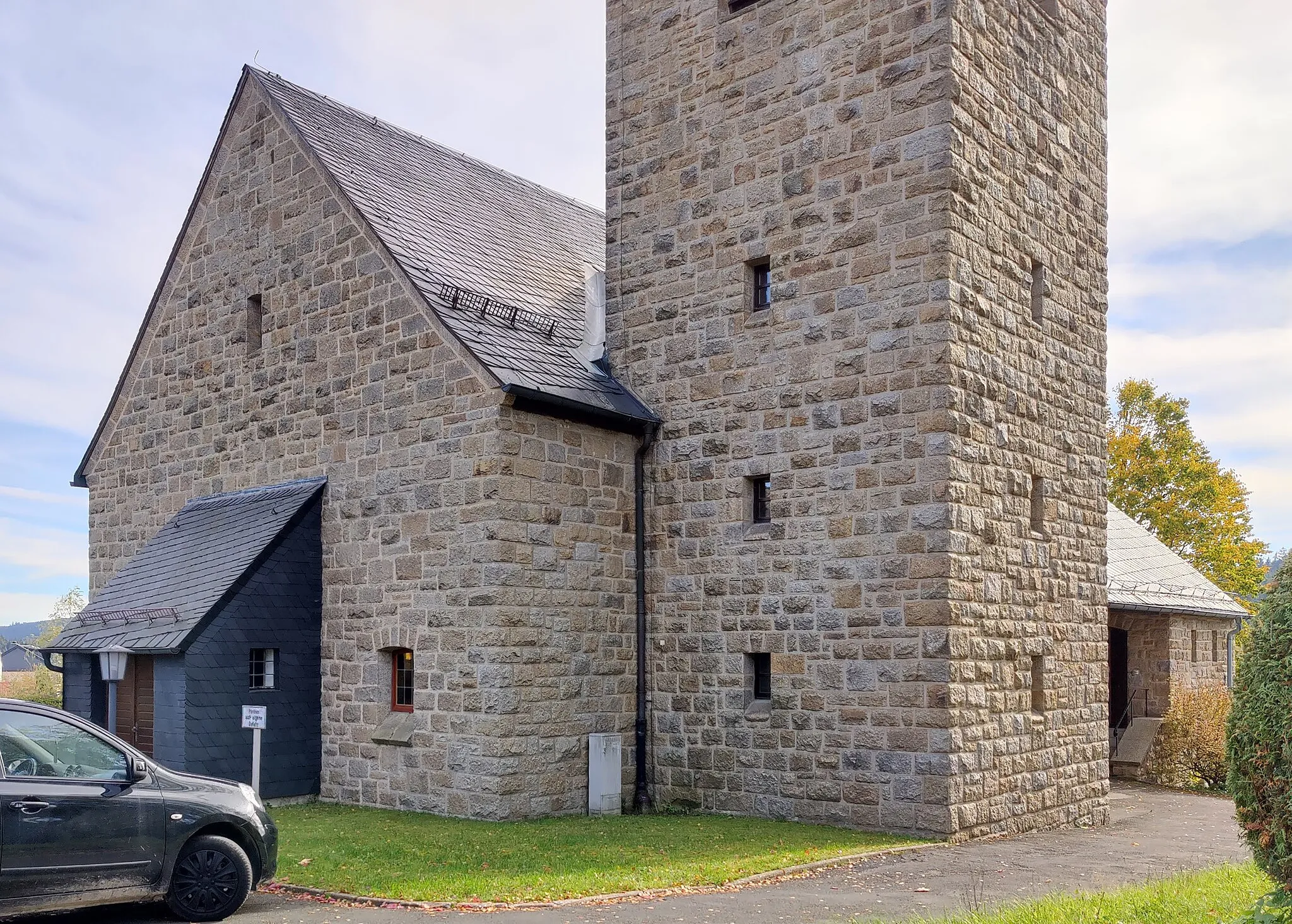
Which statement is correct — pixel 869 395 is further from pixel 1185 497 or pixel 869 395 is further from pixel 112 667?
pixel 1185 497

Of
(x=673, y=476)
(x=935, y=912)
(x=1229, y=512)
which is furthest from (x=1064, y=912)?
(x=1229, y=512)

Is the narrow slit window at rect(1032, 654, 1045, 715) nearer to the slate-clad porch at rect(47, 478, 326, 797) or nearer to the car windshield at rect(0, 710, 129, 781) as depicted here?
the slate-clad porch at rect(47, 478, 326, 797)

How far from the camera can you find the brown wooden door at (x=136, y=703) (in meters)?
14.2

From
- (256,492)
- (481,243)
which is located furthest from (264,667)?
(481,243)

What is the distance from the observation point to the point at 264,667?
14.2 meters

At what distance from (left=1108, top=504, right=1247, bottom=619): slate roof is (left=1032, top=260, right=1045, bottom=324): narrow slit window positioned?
24.2ft

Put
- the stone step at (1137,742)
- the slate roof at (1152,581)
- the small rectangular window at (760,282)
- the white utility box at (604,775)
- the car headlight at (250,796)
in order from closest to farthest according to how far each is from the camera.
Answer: the car headlight at (250,796), the white utility box at (604,775), the small rectangular window at (760,282), the stone step at (1137,742), the slate roof at (1152,581)

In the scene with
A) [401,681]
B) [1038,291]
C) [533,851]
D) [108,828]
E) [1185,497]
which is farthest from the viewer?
[1185,497]

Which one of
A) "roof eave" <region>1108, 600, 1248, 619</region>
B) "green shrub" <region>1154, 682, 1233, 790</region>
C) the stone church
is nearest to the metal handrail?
"green shrub" <region>1154, 682, 1233, 790</region>

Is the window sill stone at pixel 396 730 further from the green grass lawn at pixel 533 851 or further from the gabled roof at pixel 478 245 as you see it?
the gabled roof at pixel 478 245

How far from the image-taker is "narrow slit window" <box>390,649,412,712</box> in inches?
535

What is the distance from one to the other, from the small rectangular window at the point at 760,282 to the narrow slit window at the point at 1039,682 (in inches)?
196

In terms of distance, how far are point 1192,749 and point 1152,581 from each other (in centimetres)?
299

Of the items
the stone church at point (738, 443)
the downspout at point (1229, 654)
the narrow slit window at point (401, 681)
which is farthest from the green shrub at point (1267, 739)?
the downspout at point (1229, 654)
